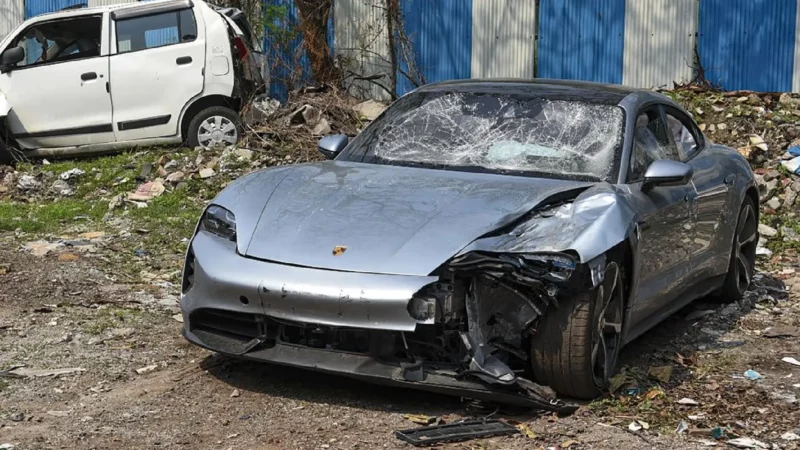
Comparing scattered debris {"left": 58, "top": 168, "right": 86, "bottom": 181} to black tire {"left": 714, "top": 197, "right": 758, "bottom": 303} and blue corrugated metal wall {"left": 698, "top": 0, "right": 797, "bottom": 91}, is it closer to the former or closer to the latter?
black tire {"left": 714, "top": 197, "right": 758, "bottom": 303}

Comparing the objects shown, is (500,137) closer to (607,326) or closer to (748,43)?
(607,326)

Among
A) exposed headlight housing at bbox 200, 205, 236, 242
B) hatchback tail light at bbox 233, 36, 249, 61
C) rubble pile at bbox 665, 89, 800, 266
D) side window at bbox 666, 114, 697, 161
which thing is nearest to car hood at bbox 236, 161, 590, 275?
exposed headlight housing at bbox 200, 205, 236, 242

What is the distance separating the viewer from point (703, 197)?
22.8 ft

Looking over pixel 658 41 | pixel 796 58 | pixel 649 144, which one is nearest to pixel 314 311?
pixel 649 144

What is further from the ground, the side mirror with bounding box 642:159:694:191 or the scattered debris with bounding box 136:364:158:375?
the side mirror with bounding box 642:159:694:191

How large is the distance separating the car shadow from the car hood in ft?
2.18

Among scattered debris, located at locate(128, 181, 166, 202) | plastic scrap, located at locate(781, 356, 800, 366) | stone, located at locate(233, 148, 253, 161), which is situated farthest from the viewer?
stone, located at locate(233, 148, 253, 161)

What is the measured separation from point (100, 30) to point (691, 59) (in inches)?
311

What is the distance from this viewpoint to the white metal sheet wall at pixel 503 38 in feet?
57.1

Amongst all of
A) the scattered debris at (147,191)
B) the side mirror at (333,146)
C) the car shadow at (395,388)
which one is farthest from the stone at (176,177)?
the car shadow at (395,388)

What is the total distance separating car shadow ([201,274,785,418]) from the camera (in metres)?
5.39

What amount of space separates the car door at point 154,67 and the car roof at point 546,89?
733 centimetres

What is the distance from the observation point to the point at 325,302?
5047 millimetres

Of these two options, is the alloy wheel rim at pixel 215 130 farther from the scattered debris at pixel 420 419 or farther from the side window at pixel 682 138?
the scattered debris at pixel 420 419
